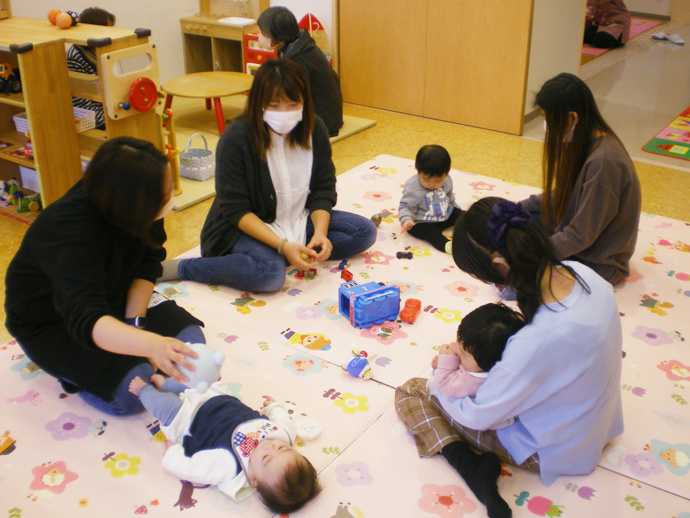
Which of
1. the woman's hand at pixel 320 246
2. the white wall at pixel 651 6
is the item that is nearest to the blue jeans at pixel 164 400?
the woman's hand at pixel 320 246

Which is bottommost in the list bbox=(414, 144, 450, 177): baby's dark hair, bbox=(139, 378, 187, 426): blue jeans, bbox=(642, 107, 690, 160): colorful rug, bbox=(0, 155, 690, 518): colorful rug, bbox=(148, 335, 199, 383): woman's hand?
bbox=(0, 155, 690, 518): colorful rug

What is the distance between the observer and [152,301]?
1878 mm

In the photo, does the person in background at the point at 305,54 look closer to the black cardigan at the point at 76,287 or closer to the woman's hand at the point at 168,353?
the black cardigan at the point at 76,287

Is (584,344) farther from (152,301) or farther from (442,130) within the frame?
(442,130)

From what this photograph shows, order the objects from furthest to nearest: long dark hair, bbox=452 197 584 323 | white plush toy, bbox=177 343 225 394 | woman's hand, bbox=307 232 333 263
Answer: woman's hand, bbox=307 232 333 263 → white plush toy, bbox=177 343 225 394 → long dark hair, bbox=452 197 584 323

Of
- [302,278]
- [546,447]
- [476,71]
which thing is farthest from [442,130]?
[546,447]

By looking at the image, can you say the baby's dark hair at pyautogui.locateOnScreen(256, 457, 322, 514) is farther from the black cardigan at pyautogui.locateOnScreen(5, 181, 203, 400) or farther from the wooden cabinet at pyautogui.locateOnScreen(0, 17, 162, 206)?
the wooden cabinet at pyautogui.locateOnScreen(0, 17, 162, 206)

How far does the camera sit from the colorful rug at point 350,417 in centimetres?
143

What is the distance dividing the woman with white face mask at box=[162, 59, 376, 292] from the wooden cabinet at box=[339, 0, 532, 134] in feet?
5.95

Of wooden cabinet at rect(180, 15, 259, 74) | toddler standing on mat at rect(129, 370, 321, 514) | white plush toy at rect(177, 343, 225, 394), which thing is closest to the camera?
toddler standing on mat at rect(129, 370, 321, 514)

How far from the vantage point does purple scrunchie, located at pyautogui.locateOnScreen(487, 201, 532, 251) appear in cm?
125

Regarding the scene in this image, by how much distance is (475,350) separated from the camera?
143 cm

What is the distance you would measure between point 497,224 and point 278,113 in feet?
3.35

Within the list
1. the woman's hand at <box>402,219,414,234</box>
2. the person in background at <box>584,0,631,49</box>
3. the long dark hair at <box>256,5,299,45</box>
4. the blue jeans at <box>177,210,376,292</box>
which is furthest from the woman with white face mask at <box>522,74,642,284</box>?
the person in background at <box>584,0,631,49</box>
